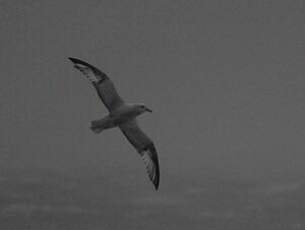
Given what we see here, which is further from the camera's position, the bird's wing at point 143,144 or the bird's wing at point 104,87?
the bird's wing at point 143,144

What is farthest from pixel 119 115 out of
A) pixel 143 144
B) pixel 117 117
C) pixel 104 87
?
pixel 143 144

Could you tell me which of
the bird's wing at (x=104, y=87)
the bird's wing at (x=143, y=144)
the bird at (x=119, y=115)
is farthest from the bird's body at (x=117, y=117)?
the bird's wing at (x=143, y=144)

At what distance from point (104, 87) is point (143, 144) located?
242 cm

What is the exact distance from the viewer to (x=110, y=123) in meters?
22.7

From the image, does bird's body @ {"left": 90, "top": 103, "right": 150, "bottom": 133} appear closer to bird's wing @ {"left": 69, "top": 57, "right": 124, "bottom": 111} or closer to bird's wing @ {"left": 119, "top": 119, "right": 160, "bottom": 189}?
bird's wing @ {"left": 69, "top": 57, "right": 124, "bottom": 111}

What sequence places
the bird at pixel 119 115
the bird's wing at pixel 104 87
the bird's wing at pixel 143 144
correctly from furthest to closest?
1. the bird's wing at pixel 143 144
2. the bird's wing at pixel 104 87
3. the bird at pixel 119 115

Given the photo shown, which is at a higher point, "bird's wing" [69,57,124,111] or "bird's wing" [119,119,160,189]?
"bird's wing" [69,57,124,111]

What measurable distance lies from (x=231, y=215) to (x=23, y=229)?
2043cm

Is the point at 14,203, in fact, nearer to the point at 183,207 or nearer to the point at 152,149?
the point at 183,207

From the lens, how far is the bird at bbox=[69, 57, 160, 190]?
2280cm

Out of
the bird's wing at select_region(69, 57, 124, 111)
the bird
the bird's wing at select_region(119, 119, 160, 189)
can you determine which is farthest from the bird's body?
the bird's wing at select_region(119, 119, 160, 189)

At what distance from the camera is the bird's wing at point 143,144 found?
78.0 ft

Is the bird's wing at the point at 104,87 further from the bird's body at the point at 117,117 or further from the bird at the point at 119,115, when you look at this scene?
the bird's body at the point at 117,117

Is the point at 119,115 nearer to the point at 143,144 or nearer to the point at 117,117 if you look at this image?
the point at 117,117
